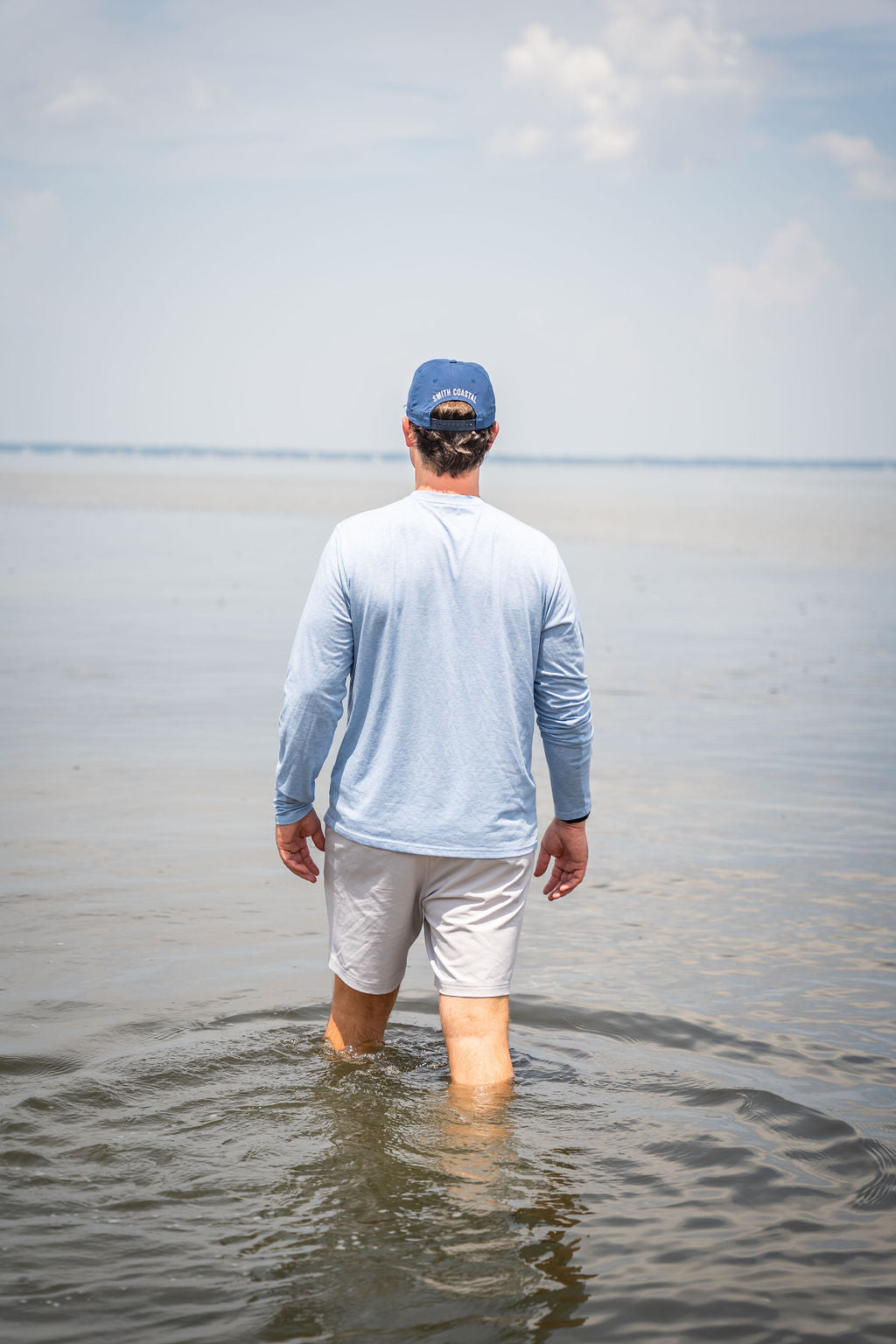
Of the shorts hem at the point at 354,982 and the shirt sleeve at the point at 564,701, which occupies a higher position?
the shirt sleeve at the point at 564,701

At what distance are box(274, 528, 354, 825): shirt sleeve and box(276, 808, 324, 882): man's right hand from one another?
0.29 feet

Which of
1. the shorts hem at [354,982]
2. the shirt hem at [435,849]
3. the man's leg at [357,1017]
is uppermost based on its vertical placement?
the shirt hem at [435,849]

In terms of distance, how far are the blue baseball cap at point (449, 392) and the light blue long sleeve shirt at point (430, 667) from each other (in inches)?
7.6

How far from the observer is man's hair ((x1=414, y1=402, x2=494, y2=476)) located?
11.7 feet

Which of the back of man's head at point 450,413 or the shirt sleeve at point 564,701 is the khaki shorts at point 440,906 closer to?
the shirt sleeve at point 564,701

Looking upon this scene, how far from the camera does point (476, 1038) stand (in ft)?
12.1

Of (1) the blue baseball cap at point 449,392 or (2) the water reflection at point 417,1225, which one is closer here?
(2) the water reflection at point 417,1225

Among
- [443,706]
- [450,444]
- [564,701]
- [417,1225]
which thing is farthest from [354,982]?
[450,444]

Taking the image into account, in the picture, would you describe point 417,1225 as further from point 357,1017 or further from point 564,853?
point 564,853

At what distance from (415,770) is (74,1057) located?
1.63m

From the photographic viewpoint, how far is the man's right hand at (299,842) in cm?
374

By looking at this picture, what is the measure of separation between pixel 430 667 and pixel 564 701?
1.28ft

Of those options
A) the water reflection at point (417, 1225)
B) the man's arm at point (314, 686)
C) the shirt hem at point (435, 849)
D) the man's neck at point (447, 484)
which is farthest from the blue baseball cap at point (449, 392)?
the water reflection at point (417, 1225)

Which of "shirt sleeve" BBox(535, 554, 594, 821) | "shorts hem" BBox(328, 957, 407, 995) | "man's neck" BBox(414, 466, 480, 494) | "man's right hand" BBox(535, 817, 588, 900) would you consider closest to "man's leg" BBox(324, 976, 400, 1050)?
"shorts hem" BBox(328, 957, 407, 995)
